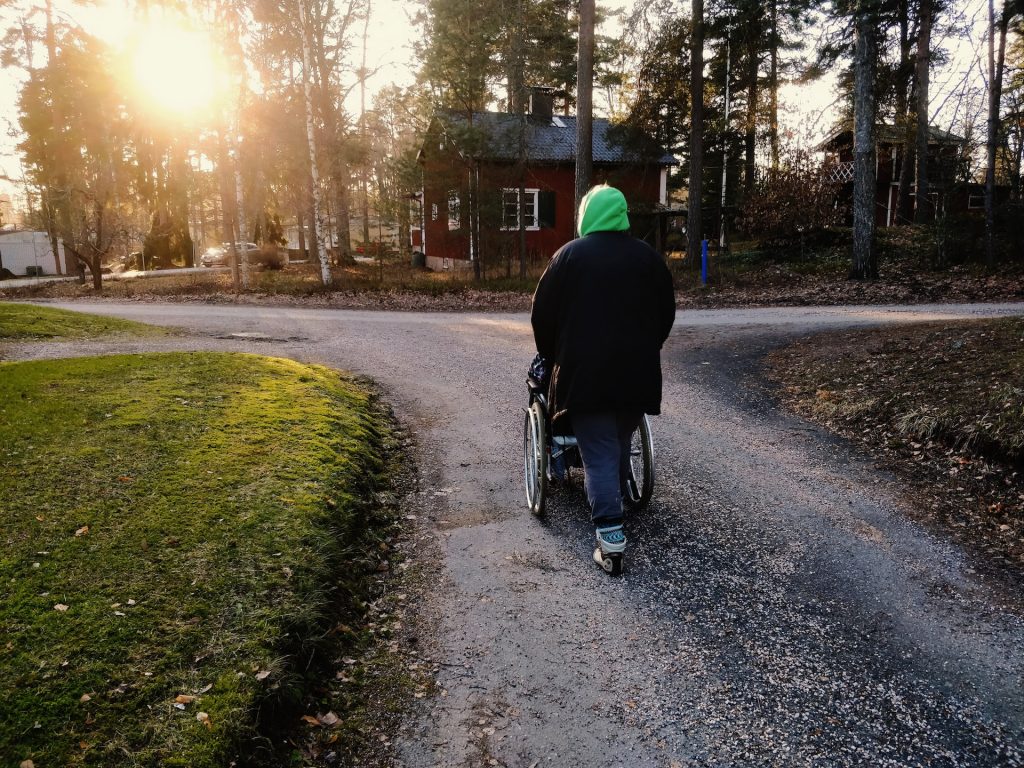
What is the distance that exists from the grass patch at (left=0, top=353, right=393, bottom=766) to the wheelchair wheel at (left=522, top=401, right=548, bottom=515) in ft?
3.66

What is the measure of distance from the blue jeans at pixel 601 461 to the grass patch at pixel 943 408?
235cm

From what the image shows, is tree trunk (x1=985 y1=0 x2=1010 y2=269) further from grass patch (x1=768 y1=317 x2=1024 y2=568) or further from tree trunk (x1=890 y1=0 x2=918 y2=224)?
grass patch (x1=768 y1=317 x2=1024 y2=568)

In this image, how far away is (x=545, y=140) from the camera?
29.7 m

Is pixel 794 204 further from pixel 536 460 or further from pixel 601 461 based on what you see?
pixel 601 461

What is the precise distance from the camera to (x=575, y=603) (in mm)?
3666

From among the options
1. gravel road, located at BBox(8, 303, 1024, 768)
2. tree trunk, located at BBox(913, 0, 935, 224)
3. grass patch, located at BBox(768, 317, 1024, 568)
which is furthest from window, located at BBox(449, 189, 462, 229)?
gravel road, located at BBox(8, 303, 1024, 768)

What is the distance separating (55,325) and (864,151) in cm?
1722

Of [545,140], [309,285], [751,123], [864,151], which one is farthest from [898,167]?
[309,285]

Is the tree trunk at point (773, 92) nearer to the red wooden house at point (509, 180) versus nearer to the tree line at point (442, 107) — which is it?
the tree line at point (442, 107)

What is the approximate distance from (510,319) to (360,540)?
35.7 ft

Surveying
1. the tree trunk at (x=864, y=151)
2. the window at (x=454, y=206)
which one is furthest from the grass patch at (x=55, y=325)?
the tree trunk at (x=864, y=151)

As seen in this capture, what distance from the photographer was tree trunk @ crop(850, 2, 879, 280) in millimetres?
15070

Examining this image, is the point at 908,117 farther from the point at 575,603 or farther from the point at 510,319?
the point at 575,603

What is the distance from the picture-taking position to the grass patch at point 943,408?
4762 millimetres
